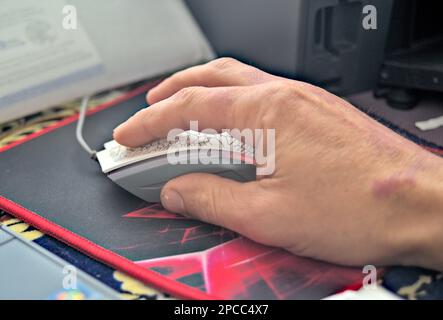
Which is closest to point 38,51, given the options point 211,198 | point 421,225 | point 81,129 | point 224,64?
point 81,129

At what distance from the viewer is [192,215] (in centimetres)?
58

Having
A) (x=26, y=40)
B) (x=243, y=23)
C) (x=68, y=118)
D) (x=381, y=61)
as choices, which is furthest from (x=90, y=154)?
(x=381, y=61)

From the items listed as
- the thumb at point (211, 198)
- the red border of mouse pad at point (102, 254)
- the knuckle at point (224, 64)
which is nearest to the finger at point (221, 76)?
the knuckle at point (224, 64)

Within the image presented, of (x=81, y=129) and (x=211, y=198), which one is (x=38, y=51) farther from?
(x=211, y=198)

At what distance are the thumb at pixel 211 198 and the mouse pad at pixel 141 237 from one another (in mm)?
20

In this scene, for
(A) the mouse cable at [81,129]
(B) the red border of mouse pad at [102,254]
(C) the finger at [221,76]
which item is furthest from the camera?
(A) the mouse cable at [81,129]

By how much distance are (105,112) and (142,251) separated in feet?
1.20

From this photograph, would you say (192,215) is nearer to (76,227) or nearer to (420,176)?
(76,227)

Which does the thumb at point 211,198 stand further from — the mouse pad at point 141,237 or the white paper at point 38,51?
the white paper at point 38,51

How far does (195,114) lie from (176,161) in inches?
2.1

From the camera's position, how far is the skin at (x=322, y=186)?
0.49 m

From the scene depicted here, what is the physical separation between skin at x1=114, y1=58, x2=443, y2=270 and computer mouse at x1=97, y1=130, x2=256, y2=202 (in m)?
0.01

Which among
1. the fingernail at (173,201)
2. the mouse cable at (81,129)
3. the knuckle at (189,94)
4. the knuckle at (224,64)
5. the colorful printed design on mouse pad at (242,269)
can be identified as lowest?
the colorful printed design on mouse pad at (242,269)

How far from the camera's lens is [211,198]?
541 mm
